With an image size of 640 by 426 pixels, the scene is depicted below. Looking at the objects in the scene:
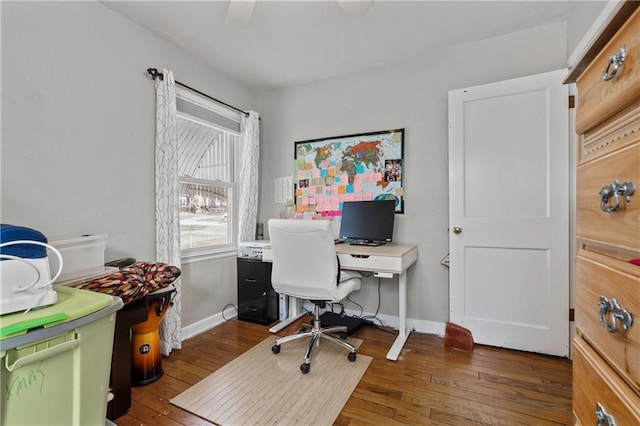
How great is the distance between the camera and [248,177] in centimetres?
299

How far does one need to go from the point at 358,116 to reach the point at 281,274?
170 centimetres

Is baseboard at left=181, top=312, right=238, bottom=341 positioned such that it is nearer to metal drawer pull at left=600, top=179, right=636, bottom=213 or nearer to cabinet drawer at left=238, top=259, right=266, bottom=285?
cabinet drawer at left=238, top=259, right=266, bottom=285

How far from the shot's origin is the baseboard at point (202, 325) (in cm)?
244

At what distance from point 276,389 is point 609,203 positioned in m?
1.78

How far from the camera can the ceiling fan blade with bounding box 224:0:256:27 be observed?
1566 millimetres

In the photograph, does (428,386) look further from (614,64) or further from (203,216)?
(203,216)

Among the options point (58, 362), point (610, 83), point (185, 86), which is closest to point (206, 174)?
point (185, 86)

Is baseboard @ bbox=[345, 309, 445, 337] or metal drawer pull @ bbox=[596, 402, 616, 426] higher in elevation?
metal drawer pull @ bbox=[596, 402, 616, 426]

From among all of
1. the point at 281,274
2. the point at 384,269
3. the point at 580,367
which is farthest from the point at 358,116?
the point at 580,367

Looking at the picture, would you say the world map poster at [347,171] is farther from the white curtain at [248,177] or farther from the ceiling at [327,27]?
the ceiling at [327,27]

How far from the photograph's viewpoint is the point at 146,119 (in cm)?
Answer: 215

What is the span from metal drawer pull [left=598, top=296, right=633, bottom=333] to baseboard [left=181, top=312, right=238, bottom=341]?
8.67 ft

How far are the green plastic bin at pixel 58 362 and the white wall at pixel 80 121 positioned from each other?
0.94m

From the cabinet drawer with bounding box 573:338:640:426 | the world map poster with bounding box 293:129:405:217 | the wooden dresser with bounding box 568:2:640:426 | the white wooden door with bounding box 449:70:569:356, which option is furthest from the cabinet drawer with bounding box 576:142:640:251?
the world map poster with bounding box 293:129:405:217
